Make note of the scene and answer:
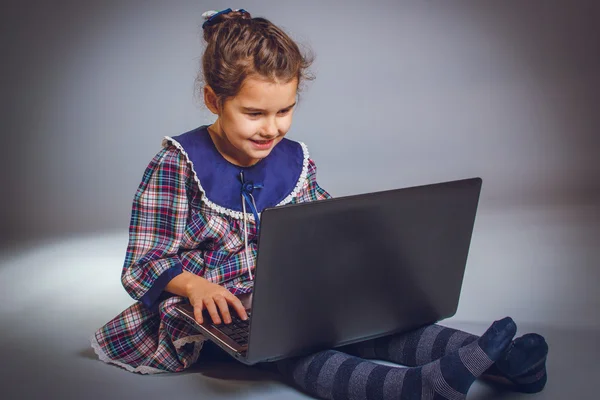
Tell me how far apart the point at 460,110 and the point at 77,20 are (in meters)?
1.08

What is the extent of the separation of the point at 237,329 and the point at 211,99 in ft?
1.32

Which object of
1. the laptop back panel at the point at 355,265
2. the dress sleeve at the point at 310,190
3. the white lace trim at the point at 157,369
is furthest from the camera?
the dress sleeve at the point at 310,190

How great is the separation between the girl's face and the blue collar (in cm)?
4

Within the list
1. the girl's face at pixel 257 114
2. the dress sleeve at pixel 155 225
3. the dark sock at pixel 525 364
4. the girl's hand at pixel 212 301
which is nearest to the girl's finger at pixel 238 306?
the girl's hand at pixel 212 301

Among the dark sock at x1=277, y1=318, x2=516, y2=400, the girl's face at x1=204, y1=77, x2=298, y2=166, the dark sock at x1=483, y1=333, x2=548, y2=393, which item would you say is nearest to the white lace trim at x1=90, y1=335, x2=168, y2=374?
the dark sock at x1=277, y1=318, x2=516, y2=400

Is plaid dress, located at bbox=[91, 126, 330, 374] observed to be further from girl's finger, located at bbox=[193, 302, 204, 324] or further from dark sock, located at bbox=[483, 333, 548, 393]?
dark sock, located at bbox=[483, 333, 548, 393]

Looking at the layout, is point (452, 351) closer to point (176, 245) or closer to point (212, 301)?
point (212, 301)

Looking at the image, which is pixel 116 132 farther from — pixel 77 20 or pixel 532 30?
pixel 532 30

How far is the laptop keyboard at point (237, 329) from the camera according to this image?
1.66 metres

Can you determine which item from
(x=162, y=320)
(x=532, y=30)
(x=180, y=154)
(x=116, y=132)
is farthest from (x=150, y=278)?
(x=532, y=30)

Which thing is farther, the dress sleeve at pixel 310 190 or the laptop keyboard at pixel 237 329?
the dress sleeve at pixel 310 190

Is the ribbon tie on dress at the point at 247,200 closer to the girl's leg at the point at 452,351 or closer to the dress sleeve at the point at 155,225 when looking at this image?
the dress sleeve at the point at 155,225

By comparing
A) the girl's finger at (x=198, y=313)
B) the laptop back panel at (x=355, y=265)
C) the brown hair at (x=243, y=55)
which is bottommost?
the girl's finger at (x=198, y=313)

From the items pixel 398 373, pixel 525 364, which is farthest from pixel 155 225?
pixel 525 364
